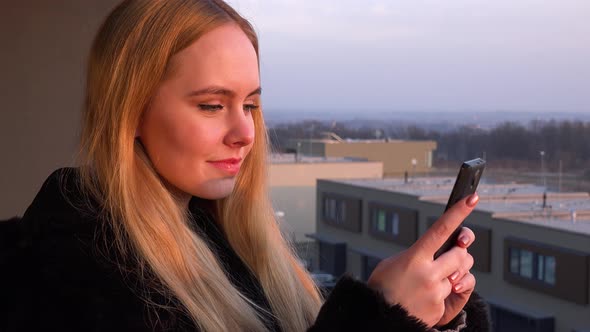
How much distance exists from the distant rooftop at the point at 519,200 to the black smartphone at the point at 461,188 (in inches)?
381

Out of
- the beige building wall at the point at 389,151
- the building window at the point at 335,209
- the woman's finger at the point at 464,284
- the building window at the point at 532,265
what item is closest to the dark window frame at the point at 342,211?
the building window at the point at 335,209

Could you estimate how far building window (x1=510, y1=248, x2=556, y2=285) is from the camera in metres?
10.5

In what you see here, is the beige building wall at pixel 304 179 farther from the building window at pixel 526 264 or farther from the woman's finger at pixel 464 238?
the woman's finger at pixel 464 238

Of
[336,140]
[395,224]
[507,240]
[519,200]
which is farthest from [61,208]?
[336,140]

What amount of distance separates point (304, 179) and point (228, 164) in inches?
717

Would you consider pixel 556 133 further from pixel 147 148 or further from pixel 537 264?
pixel 147 148

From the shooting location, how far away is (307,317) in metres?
1.02

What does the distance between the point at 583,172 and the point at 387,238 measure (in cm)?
337

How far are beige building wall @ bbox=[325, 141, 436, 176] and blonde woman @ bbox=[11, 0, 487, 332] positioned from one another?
856 inches

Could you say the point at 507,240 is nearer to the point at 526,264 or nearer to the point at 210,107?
the point at 526,264

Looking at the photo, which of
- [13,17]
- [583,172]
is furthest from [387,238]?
[13,17]

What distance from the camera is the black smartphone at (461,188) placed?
0.82 meters

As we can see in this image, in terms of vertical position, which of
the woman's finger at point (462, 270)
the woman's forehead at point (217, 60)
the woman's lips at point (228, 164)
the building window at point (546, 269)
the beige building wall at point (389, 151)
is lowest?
the building window at point (546, 269)

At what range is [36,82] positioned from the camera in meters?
2.52
